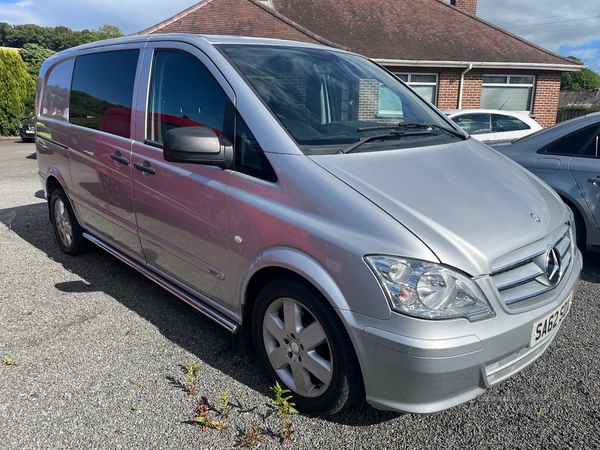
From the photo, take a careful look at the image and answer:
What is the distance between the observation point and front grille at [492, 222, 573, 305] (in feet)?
6.90

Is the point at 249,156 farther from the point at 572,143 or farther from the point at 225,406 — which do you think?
the point at 572,143

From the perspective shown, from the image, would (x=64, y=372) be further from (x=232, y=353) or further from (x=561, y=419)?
(x=561, y=419)

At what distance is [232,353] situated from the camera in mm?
3133

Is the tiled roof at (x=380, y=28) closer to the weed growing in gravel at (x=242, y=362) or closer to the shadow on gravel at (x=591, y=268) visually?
the shadow on gravel at (x=591, y=268)

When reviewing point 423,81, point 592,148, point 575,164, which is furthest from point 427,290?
point 423,81

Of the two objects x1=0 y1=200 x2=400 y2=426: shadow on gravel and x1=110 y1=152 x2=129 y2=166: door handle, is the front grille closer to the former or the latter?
x1=0 y1=200 x2=400 y2=426: shadow on gravel

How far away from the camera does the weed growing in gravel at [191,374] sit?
2.73m

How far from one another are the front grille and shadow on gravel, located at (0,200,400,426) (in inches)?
37.2

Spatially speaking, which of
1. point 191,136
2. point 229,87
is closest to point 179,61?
point 229,87

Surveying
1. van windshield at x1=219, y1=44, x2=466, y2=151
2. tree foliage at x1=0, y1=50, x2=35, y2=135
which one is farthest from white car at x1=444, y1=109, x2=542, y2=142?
tree foliage at x1=0, y1=50, x2=35, y2=135

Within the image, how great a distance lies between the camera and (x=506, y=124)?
380 inches

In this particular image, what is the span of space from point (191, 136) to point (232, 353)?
146 cm

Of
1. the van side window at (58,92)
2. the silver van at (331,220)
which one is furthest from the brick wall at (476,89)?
the silver van at (331,220)

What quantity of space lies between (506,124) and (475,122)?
2.21 feet
